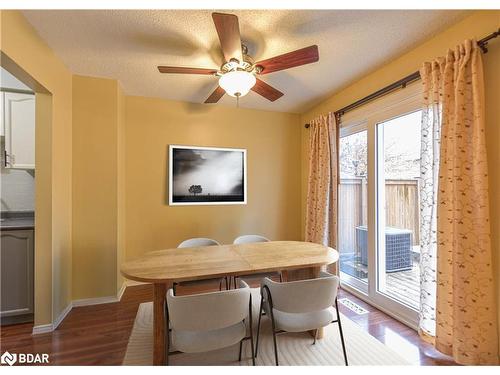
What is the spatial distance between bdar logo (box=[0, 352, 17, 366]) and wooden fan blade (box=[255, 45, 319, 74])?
109 inches

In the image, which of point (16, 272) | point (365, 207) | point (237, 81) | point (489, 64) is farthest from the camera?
point (365, 207)

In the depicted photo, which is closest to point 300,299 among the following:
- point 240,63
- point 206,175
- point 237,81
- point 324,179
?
point 237,81

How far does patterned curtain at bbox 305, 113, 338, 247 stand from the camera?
109 inches

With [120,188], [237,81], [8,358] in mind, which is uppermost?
[237,81]

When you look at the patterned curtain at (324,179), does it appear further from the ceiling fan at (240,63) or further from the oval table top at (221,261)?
the ceiling fan at (240,63)

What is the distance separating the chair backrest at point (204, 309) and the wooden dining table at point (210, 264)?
8.3 inches

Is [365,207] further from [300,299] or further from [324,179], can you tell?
[300,299]

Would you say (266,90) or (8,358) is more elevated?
(266,90)

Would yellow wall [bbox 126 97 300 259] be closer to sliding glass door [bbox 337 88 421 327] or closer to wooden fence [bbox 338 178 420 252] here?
wooden fence [bbox 338 178 420 252]

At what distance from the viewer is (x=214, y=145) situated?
3.21 m

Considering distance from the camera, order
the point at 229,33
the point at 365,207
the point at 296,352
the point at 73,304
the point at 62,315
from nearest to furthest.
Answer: the point at 229,33
the point at 296,352
the point at 62,315
the point at 73,304
the point at 365,207

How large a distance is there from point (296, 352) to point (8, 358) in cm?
210

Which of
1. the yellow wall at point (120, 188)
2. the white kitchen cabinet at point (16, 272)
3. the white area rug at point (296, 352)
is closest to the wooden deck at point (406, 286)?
the white area rug at point (296, 352)

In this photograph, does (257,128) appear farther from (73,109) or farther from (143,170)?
(73,109)
